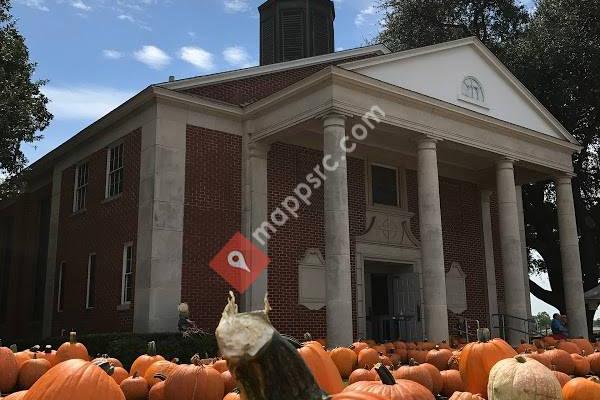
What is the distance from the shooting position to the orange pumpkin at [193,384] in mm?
5992

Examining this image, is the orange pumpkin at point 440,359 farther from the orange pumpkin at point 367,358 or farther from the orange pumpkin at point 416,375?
the orange pumpkin at point 416,375

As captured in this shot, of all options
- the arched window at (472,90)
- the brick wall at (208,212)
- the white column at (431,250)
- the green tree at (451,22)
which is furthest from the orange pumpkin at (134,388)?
the green tree at (451,22)

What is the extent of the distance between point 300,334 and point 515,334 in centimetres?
653

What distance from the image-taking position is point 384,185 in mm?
20531

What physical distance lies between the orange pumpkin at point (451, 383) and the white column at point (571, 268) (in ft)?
45.3

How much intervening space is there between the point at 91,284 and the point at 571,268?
50.1 feet

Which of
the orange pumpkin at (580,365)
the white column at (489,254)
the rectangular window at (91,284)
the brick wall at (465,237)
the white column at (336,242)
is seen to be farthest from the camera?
the white column at (489,254)

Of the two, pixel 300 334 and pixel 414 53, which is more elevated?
pixel 414 53

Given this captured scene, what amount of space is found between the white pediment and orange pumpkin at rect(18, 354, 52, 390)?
1031 centimetres

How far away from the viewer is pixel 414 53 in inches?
674

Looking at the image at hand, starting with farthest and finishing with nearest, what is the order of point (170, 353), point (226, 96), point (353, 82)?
point (226, 96), point (353, 82), point (170, 353)

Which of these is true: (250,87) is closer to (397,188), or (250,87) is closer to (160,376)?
(397,188)

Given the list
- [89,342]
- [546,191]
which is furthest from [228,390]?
[546,191]

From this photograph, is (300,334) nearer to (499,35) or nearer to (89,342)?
(89,342)
